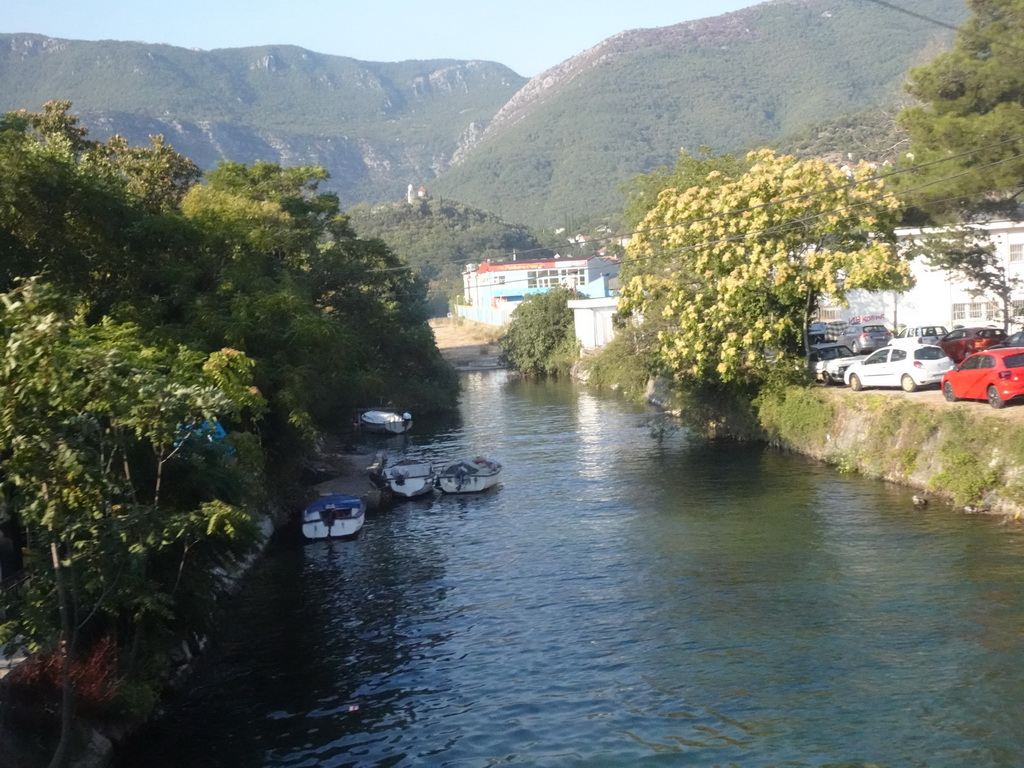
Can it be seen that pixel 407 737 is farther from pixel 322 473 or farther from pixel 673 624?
pixel 322 473

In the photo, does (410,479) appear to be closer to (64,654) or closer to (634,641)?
(634,641)

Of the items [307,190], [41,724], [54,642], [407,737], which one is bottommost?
[407,737]

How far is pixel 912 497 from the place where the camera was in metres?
27.7

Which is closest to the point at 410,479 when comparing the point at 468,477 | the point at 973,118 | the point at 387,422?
the point at 468,477

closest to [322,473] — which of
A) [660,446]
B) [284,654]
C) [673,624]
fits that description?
[660,446]

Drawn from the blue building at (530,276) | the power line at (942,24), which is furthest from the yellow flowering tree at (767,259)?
the blue building at (530,276)

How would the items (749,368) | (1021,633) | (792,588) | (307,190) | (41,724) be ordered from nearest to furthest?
(41,724)
(1021,633)
(792,588)
(749,368)
(307,190)

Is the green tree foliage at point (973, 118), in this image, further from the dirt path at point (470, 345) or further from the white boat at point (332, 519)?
the dirt path at point (470, 345)

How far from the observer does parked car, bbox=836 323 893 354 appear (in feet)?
151

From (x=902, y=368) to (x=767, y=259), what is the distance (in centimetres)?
567

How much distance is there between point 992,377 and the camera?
27.9 m

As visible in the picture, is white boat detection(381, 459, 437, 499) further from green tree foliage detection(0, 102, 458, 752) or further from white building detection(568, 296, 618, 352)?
white building detection(568, 296, 618, 352)

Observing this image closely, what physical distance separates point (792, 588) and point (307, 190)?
35.1 meters

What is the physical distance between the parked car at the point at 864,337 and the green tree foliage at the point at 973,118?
973 centimetres
